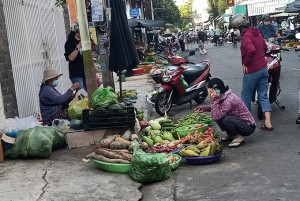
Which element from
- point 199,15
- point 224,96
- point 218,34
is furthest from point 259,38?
point 199,15

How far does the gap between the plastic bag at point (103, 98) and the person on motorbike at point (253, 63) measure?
7.56ft

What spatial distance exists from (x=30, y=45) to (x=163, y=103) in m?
3.21

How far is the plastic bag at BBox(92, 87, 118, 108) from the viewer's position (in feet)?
23.6

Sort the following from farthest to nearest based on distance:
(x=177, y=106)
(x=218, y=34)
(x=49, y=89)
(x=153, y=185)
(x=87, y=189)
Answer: (x=218, y=34), (x=177, y=106), (x=49, y=89), (x=153, y=185), (x=87, y=189)

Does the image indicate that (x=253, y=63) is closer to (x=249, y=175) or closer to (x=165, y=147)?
(x=165, y=147)

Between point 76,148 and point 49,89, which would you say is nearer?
point 76,148

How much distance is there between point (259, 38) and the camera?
788 cm

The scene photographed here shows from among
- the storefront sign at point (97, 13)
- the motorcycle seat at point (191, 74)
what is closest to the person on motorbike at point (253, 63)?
the storefront sign at point (97, 13)

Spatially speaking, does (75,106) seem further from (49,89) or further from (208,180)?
(208,180)

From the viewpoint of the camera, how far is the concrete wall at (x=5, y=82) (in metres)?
7.37

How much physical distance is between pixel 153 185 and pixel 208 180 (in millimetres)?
668

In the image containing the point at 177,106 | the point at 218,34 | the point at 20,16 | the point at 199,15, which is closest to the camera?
the point at 20,16

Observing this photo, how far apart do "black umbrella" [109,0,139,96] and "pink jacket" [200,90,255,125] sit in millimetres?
2341

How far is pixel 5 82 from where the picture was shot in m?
7.54
